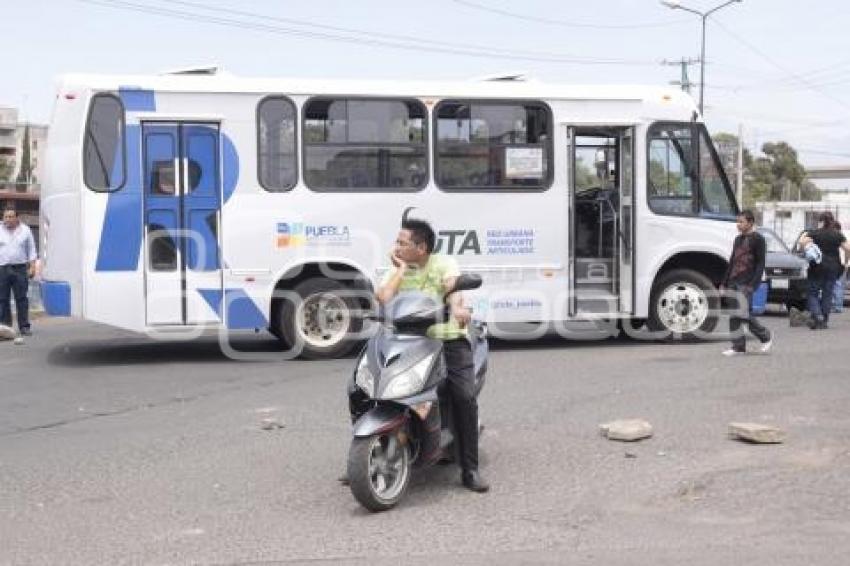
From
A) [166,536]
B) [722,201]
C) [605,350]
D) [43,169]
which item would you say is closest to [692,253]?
[722,201]

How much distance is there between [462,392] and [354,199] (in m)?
6.12

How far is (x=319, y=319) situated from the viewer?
39.5 ft

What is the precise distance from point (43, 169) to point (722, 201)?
8200 millimetres

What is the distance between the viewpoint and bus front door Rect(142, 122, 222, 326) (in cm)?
1140

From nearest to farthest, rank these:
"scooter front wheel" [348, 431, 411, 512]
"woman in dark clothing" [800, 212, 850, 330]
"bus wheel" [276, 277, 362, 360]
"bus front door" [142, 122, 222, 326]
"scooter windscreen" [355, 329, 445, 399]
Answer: "scooter front wheel" [348, 431, 411, 512] → "scooter windscreen" [355, 329, 445, 399] → "bus front door" [142, 122, 222, 326] → "bus wheel" [276, 277, 362, 360] → "woman in dark clothing" [800, 212, 850, 330]

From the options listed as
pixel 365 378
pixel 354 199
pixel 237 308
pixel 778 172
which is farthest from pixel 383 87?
pixel 778 172

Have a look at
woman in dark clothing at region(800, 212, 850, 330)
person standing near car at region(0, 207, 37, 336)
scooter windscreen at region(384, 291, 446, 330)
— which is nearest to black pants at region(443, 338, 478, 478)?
scooter windscreen at region(384, 291, 446, 330)

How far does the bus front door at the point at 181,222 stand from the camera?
11.4 metres

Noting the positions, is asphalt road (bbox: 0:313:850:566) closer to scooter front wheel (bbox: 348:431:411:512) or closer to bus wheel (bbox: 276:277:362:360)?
scooter front wheel (bbox: 348:431:411:512)

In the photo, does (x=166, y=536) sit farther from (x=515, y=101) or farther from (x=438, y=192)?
(x=515, y=101)

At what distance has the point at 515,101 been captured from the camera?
12.4 meters

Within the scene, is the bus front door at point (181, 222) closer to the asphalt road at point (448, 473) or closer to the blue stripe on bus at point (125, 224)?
the blue stripe on bus at point (125, 224)

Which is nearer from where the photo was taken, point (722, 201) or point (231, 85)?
point (231, 85)

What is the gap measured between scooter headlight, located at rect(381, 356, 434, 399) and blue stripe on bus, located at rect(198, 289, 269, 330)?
6.16m
